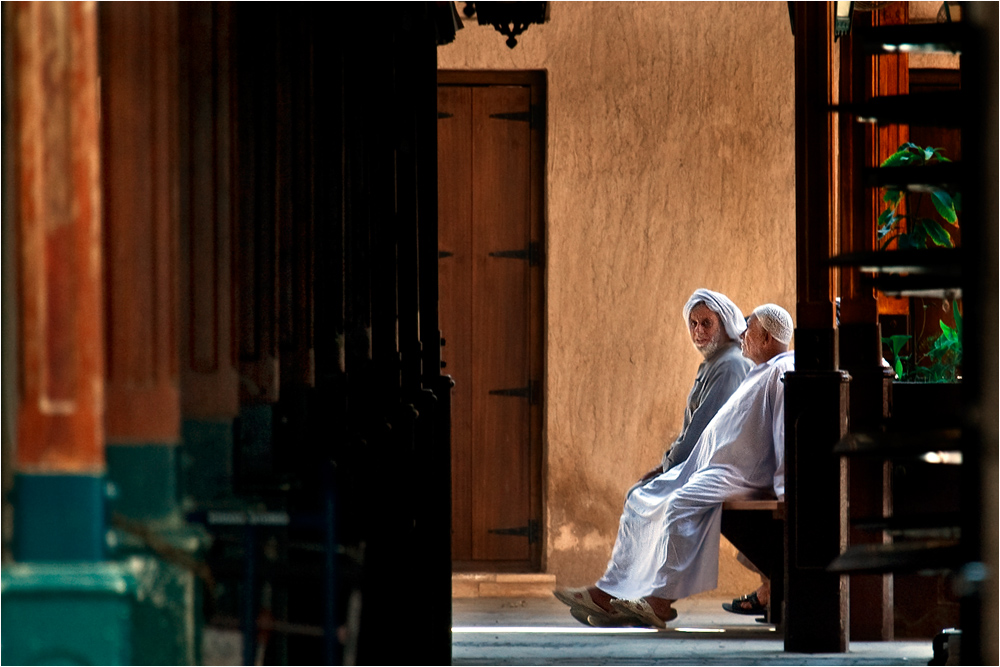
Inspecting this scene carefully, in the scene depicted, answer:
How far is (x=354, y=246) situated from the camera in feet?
14.9

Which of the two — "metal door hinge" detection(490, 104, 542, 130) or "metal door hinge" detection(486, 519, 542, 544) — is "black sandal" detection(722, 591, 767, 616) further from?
"metal door hinge" detection(490, 104, 542, 130)

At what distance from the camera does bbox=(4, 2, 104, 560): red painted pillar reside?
6.26ft

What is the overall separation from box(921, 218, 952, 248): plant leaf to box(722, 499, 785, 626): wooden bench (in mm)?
1381

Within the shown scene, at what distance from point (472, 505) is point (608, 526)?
75cm

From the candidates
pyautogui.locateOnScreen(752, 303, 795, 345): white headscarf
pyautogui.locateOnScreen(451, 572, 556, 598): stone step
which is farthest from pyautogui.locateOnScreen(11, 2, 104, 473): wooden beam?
pyautogui.locateOnScreen(451, 572, 556, 598): stone step

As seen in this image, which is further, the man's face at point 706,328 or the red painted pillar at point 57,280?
the man's face at point 706,328

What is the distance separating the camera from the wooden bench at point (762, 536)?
4.90 m

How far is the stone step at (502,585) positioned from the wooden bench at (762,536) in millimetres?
1642

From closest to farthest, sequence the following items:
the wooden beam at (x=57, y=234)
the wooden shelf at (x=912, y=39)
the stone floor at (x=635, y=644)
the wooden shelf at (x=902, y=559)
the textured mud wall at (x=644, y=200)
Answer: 1. the wooden beam at (x=57, y=234)
2. the wooden shelf at (x=902, y=559)
3. the wooden shelf at (x=912, y=39)
4. the stone floor at (x=635, y=644)
5. the textured mud wall at (x=644, y=200)

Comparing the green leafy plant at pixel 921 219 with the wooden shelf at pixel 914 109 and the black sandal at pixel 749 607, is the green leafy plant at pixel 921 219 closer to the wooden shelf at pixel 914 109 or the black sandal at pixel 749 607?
the black sandal at pixel 749 607

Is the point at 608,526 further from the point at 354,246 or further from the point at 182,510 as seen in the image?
the point at 182,510

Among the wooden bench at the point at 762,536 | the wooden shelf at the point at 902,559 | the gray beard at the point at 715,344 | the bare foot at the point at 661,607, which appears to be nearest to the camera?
the wooden shelf at the point at 902,559

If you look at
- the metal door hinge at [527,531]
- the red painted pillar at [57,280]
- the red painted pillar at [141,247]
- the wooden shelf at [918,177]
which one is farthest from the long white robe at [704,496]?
the red painted pillar at [57,280]

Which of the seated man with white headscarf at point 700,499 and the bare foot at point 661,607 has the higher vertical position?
the seated man with white headscarf at point 700,499
